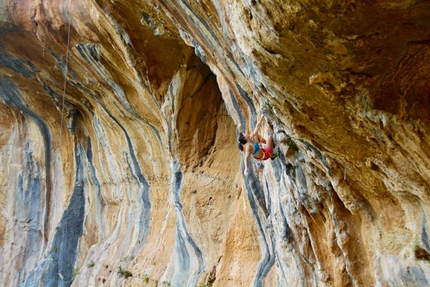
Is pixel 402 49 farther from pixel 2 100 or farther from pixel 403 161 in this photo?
pixel 2 100

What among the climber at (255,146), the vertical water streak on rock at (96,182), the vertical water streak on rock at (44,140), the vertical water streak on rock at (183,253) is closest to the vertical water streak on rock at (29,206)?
the vertical water streak on rock at (44,140)

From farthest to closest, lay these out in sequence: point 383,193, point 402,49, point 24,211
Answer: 1. point 24,211
2. point 383,193
3. point 402,49

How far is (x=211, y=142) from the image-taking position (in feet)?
33.3

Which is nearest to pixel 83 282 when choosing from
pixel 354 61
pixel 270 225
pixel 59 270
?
pixel 59 270

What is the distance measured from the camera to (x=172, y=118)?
975 cm

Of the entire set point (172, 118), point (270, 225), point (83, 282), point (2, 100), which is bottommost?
point (83, 282)

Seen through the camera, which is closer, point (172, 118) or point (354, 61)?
point (354, 61)

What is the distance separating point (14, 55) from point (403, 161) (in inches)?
393

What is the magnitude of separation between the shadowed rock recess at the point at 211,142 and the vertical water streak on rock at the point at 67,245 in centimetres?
4

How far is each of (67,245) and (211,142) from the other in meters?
5.62

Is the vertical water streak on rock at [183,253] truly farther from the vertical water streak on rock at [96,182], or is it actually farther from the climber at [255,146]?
the climber at [255,146]

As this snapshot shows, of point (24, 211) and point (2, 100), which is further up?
point (2, 100)

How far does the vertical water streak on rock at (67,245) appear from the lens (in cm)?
1302

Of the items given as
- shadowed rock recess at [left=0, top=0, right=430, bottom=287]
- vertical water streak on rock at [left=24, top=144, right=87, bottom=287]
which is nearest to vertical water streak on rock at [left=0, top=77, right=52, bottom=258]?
shadowed rock recess at [left=0, top=0, right=430, bottom=287]
